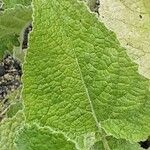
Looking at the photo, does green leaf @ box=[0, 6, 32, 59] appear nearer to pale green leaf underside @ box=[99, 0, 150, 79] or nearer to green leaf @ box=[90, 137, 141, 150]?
pale green leaf underside @ box=[99, 0, 150, 79]

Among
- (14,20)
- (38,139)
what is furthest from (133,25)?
(38,139)

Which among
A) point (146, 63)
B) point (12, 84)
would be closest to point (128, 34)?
point (146, 63)

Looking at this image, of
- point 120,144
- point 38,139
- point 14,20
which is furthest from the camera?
point 14,20

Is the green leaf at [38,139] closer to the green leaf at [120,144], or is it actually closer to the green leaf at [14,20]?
the green leaf at [120,144]

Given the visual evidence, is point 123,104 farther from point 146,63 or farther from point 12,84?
point 12,84

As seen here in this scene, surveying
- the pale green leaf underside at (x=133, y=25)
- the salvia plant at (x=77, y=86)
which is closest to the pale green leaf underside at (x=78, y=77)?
the salvia plant at (x=77, y=86)

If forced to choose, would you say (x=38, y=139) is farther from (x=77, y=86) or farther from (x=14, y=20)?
(x=14, y=20)
